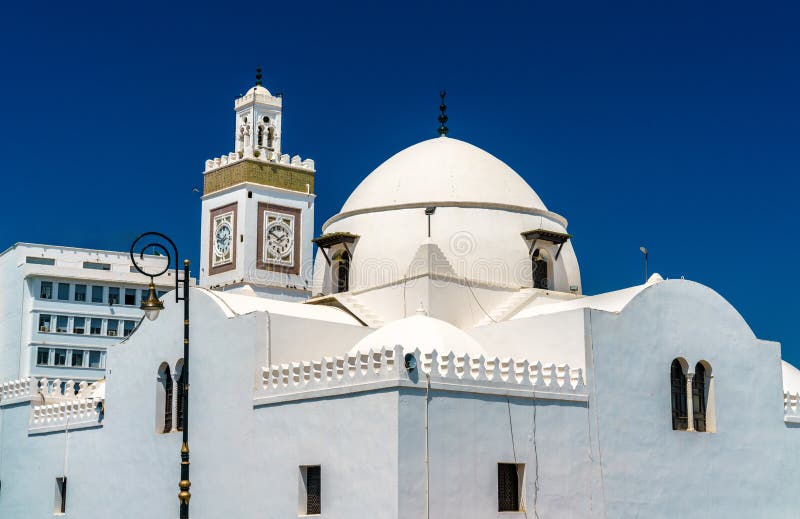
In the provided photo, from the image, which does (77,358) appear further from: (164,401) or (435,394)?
(435,394)

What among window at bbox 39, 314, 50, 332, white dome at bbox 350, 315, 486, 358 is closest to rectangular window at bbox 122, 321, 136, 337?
window at bbox 39, 314, 50, 332

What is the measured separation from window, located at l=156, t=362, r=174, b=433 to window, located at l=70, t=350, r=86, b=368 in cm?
3211

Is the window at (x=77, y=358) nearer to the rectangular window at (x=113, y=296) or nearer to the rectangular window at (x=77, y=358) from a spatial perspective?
the rectangular window at (x=77, y=358)

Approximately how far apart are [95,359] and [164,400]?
32436mm

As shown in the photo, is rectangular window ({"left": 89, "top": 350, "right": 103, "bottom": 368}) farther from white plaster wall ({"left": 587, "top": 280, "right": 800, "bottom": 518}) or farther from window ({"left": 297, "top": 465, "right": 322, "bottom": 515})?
white plaster wall ({"left": 587, "top": 280, "right": 800, "bottom": 518})

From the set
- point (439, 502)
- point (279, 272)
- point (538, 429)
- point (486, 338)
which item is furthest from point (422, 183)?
point (279, 272)

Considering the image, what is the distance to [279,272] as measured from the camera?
1886 inches

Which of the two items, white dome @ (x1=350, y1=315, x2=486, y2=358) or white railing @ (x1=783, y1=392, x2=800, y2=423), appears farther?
white railing @ (x1=783, y1=392, x2=800, y2=423)

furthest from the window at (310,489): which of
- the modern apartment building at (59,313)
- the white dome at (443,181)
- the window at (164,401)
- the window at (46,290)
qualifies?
the window at (46,290)

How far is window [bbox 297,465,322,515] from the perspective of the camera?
70.5ft

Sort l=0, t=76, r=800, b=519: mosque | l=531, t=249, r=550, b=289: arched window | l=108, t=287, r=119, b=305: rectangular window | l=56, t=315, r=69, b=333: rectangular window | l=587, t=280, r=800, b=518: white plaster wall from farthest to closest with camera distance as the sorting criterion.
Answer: l=108, t=287, r=119, b=305: rectangular window, l=56, t=315, r=69, b=333: rectangular window, l=531, t=249, r=550, b=289: arched window, l=587, t=280, r=800, b=518: white plaster wall, l=0, t=76, r=800, b=519: mosque

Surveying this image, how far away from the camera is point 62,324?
57281 mm

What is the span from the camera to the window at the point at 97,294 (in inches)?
2301

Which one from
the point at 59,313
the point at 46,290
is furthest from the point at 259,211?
the point at 46,290
